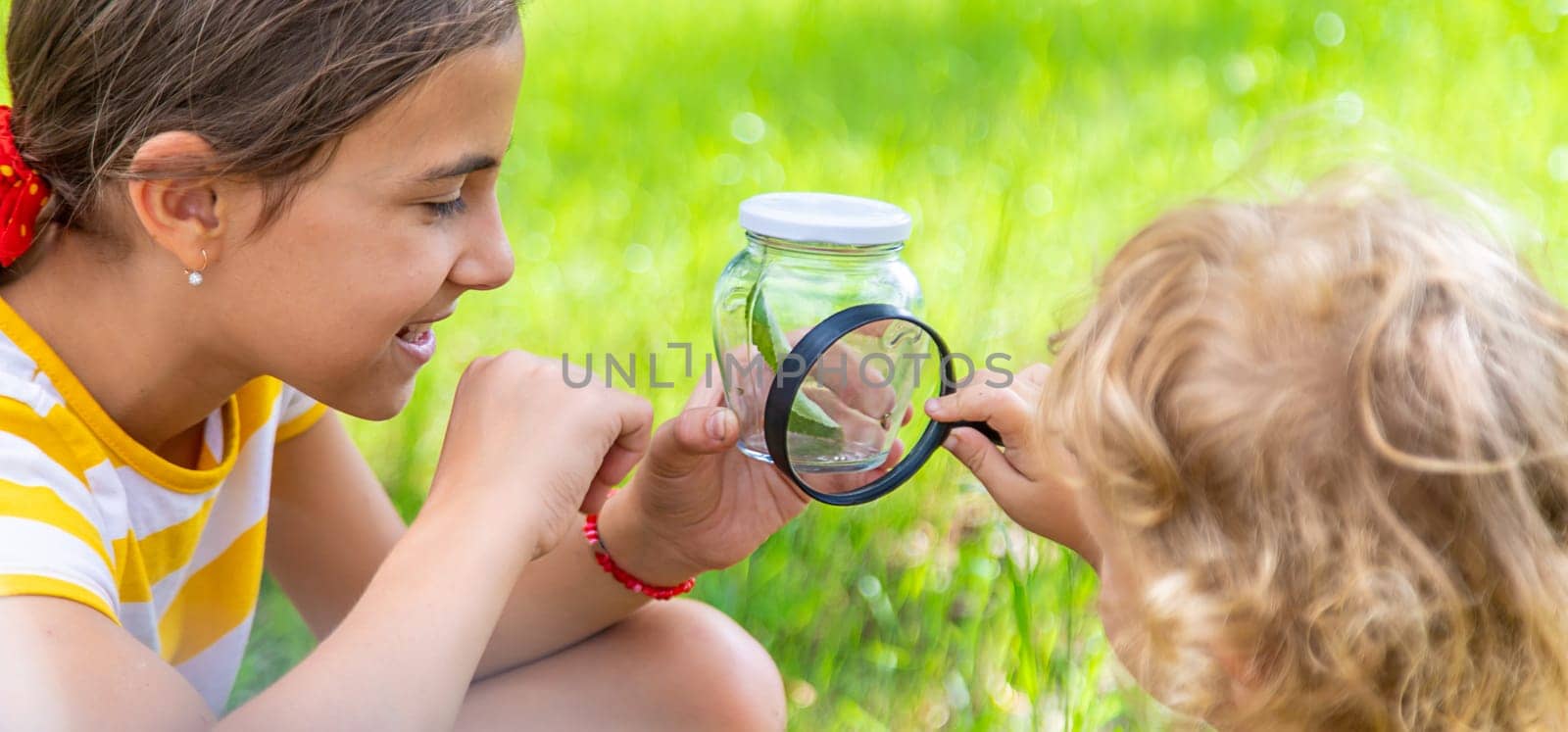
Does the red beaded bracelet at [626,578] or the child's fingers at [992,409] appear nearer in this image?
the child's fingers at [992,409]

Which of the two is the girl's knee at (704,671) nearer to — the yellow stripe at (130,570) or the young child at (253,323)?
the young child at (253,323)

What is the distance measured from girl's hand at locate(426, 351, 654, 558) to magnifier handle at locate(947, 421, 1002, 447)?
32 cm

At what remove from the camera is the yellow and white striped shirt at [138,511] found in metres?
1.36

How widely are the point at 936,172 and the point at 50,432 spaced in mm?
2235

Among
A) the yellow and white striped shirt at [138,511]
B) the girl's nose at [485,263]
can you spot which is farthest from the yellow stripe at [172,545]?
the girl's nose at [485,263]

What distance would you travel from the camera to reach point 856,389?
1682 mm

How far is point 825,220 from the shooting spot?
1.48 meters

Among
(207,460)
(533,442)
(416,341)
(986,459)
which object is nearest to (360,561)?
(207,460)

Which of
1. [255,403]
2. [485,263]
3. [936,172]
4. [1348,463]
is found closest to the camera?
[1348,463]

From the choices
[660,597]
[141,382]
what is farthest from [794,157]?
[141,382]

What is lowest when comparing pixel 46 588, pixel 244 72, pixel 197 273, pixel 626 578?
pixel 626 578

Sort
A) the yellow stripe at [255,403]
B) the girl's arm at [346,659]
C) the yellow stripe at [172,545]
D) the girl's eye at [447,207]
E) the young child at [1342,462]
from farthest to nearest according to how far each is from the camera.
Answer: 1. the yellow stripe at [255,403]
2. the yellow stripe at [172,545]
3. the girl's eye at [447,207]
4. the girl's arm at [346,659]
5. the young child at [1342,462]

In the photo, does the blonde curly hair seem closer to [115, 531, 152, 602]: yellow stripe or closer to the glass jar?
the glass jar

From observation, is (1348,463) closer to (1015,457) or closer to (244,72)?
(1015,457)
